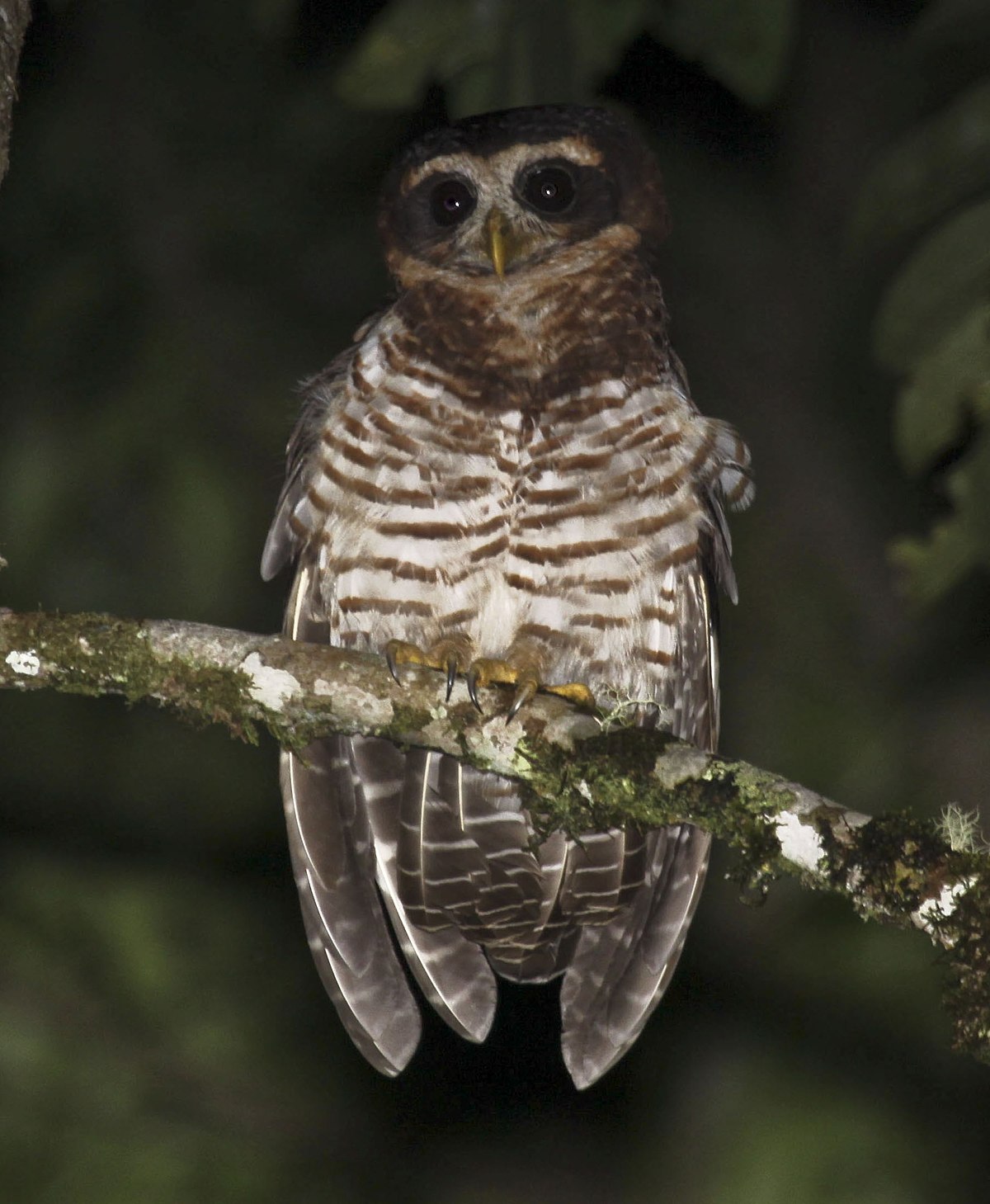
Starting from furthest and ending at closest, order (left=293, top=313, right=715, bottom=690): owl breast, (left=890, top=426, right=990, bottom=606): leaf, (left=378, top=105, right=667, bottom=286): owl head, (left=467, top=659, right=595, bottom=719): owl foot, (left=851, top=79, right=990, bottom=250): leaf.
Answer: (left=378, top=105, right=667, bottom=286): owl head → (left=293, top=313, right=715, bottom=690): owl breast → (left=467, top=659, right=595, bottom=719): owl foot → (left=851, top=79, right=990, bottom=250): leaf → (left=890, top=426, right=990, bottom=606): leaf

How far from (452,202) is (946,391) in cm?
207

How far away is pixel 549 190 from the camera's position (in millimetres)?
4164

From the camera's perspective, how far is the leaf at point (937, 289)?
95.6 inches

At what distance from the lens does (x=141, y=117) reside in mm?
5910

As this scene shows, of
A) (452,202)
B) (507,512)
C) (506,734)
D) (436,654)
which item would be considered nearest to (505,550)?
(507,512)

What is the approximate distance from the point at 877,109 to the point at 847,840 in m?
4.32

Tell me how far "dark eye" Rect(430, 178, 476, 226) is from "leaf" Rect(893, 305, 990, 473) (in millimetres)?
1915

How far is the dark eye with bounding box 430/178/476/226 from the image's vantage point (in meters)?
4.17

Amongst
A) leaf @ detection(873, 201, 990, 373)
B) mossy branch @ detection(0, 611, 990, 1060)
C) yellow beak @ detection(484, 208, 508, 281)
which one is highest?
leaf @ detection(873, 201, 990, 373)

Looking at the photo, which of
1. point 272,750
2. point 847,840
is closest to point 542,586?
point 847,840

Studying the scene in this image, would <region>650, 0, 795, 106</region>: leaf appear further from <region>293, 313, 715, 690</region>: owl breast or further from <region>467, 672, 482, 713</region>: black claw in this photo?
<region>467, 672, 482, 713</region>: black claw

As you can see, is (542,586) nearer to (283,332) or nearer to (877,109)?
(283,332)

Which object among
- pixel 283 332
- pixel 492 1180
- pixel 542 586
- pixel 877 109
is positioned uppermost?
pixel 877 109

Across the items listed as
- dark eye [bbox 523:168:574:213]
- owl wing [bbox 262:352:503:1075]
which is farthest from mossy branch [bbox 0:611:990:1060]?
dark eye [bbox 523:168:574:213]
